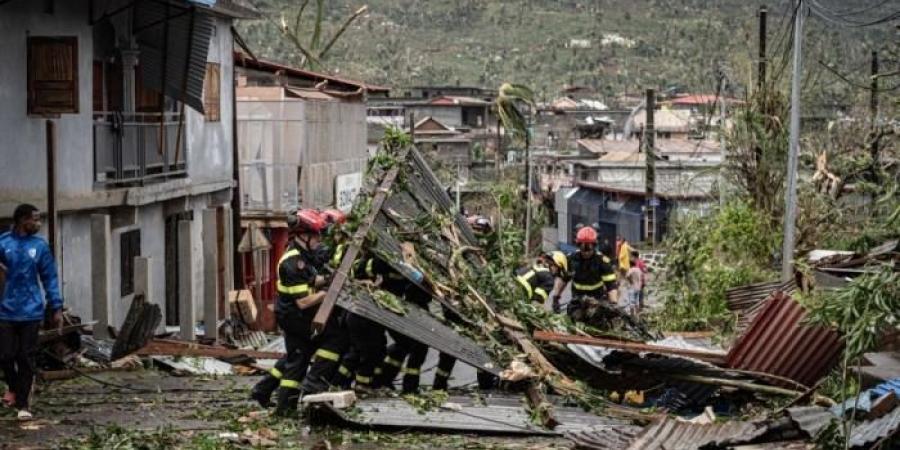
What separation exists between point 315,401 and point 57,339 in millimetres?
4858

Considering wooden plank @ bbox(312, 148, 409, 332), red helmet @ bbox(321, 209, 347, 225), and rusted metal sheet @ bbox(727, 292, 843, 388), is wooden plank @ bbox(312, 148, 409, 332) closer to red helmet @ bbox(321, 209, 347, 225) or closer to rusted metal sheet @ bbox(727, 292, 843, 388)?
red helmet @ bbox(321, 209, 347, 225)

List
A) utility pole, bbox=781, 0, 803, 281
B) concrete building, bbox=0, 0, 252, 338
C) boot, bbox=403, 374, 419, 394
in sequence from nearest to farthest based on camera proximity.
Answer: boot, bbox=403, 374, 419, 394, concrete building, bbox=0, 0, 252, 338, utility pole, bbox=781, 0, 803, 281

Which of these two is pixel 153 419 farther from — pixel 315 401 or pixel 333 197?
pixel 333 197

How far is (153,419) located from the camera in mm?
12195

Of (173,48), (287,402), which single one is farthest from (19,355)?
(173,48)

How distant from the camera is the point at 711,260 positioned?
77.6ft

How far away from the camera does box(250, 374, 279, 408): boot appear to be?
499 inches

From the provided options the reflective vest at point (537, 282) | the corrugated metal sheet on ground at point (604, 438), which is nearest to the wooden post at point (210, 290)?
the reflective vest at point (537, 282)

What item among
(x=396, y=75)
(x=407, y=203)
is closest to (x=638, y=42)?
(x=396, y=75)

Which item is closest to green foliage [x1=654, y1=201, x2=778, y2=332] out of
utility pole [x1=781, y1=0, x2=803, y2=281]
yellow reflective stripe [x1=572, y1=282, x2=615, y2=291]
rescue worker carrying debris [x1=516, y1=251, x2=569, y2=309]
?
utility pole [x1=781, y1=0, x2=803, y2=281]

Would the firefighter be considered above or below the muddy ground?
above

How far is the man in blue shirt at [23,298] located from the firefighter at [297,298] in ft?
6.24

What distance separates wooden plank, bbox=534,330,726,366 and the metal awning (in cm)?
954

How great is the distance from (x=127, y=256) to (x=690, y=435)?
46.1 ft
